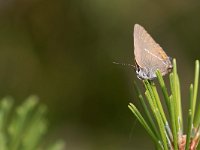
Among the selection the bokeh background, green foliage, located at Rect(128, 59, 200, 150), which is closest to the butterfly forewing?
green foliage, located at Rect(128, 59, 200, 150)

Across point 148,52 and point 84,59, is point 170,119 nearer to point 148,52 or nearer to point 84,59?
point 148,52

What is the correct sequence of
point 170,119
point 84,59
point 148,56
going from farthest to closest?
point 84,59 → point 148,56 → point 170,119

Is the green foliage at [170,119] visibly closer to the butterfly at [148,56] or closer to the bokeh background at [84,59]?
the butterfly at [148,56]

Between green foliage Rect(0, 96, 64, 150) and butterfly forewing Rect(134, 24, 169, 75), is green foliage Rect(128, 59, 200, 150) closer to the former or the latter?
butterfly forewing Rect(134, 24, 169, 75)

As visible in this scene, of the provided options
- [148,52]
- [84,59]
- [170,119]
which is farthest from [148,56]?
[84,59]

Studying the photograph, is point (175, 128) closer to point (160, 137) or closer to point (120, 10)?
point (160, 137)
